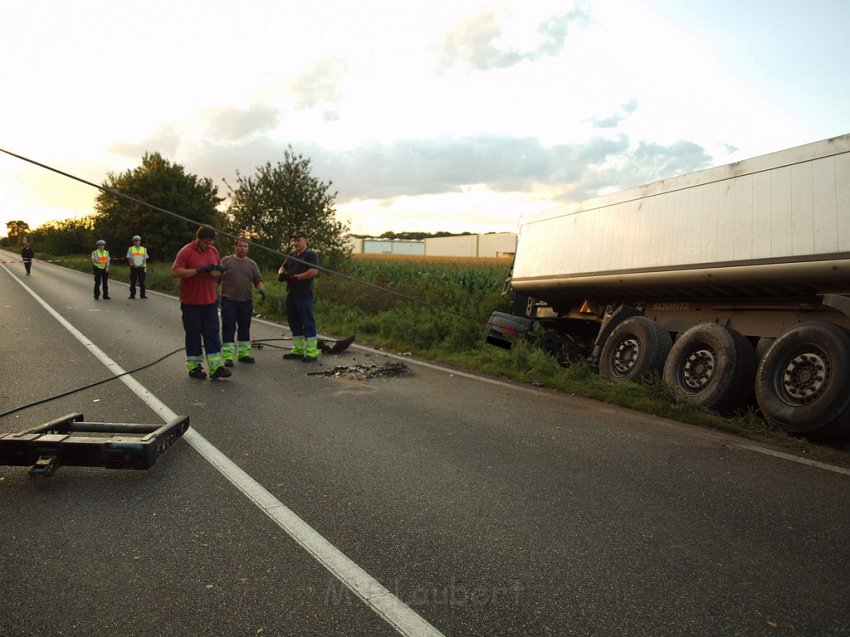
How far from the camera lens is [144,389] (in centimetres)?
685

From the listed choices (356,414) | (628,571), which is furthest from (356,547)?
(356,414)

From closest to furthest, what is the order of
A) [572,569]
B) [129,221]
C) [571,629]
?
[571,629] < [572,569] < [129,221]

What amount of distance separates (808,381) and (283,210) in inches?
798

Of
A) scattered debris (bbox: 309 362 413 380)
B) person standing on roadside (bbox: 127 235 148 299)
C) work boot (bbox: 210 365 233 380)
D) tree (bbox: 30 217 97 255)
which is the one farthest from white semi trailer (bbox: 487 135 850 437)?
tree (bbox: 30 217 97 255)

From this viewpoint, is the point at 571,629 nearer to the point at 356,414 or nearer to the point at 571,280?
the point at 356,414

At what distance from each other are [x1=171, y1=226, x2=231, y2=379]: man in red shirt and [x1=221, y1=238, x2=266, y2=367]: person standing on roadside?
0.68 meters

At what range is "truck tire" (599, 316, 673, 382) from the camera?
7578 millimetres

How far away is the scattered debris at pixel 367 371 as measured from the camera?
8060mm

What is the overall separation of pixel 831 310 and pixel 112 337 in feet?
35.3

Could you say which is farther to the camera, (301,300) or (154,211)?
(154,211)

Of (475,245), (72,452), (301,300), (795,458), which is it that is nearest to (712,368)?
(795,458)

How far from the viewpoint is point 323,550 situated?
313 centimetres

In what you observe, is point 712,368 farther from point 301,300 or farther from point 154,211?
point 154,211

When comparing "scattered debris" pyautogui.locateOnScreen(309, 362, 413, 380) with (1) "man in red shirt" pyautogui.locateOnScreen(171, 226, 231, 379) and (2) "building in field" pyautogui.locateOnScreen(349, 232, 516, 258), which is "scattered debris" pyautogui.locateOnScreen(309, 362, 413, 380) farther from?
(2) "building in field" pyautogui.locateOnScreen(349, 232, 516, 258)
